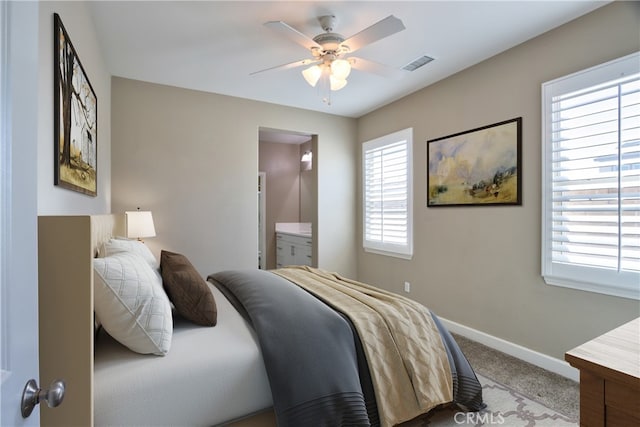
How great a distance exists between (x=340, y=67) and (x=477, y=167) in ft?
5.21

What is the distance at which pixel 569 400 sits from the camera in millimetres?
2025

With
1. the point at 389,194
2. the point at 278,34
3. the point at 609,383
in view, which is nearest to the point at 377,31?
the point at 278,34

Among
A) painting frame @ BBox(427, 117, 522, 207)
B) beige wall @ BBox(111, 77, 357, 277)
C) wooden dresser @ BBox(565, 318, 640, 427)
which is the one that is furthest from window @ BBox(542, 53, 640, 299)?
beige wall @ BBox(111, 77, 357, 277)

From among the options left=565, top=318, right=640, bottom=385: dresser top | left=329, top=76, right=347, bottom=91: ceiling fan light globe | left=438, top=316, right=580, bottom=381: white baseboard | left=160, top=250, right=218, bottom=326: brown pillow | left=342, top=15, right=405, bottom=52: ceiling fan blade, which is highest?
left=342, top=15, right=405, bottom=52: ceiling fan blade

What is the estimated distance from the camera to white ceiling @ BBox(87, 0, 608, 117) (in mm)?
2129

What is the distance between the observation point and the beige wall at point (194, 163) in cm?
329

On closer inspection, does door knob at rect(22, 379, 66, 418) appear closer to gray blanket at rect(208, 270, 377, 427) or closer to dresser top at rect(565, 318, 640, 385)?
gray blanket at rect(208, 270, 377, 427)

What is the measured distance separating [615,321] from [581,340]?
0.26 meters

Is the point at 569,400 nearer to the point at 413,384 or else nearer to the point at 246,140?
the point at 413,384

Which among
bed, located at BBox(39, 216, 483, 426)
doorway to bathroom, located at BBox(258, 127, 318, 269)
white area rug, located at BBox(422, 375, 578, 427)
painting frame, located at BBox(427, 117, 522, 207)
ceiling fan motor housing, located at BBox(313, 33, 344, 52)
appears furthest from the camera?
doorway to bathroom, located at BBox(258, 127, 318, 269)

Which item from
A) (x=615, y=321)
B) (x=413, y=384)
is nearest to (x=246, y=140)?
(x=413, y=384)

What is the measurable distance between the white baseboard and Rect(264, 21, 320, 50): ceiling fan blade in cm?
285

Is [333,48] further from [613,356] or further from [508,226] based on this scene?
[613,356]

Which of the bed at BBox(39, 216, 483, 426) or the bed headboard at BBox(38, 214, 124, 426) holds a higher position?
the bed headboard at BBox(38, 214, 124, 426)
